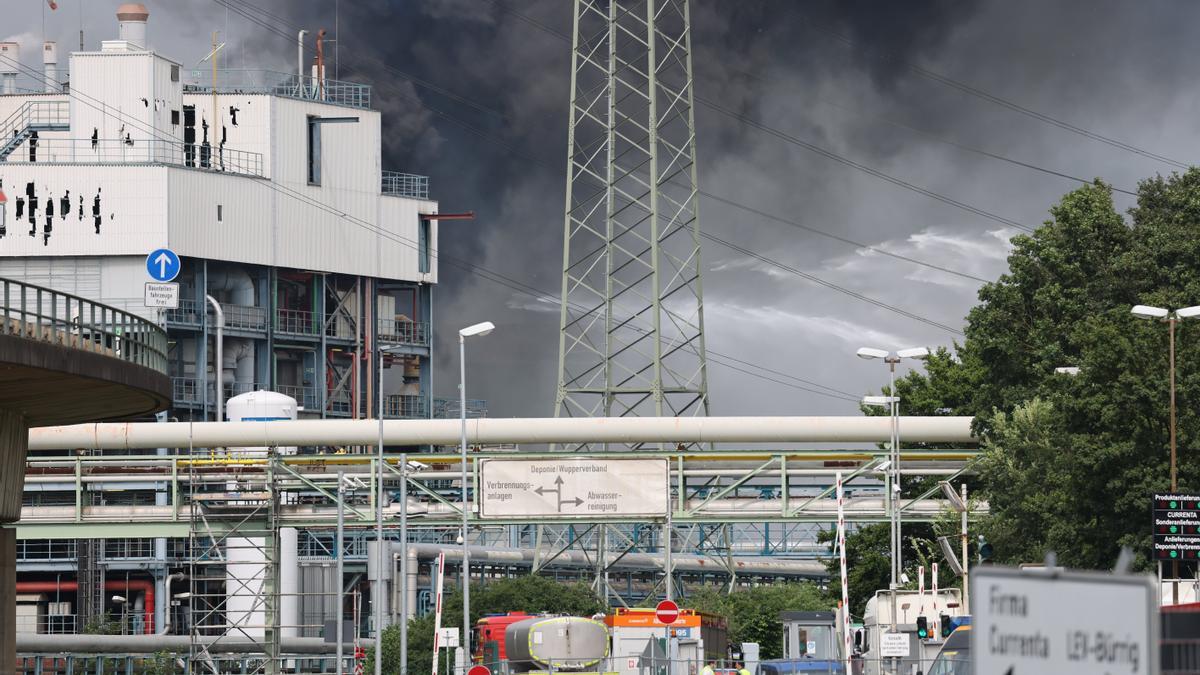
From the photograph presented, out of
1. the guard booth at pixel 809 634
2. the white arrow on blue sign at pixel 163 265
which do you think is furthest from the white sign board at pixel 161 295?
the guard booth at pixel 809 634

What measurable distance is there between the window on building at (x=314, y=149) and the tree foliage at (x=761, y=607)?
39.5 meters

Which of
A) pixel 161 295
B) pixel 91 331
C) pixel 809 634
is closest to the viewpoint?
pixel 91 331

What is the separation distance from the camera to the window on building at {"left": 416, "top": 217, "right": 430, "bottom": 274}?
125m

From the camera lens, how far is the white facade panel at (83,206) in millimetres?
109438

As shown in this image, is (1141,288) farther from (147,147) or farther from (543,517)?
(147,147)

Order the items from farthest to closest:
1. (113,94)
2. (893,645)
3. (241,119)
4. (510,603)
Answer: (241,119) → (113,94) → (510,603) → (893,645)

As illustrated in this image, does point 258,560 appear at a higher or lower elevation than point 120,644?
higher

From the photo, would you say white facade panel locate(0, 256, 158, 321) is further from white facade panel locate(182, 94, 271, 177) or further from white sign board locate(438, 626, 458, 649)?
white sign board locate(438, 626, 458, 649)

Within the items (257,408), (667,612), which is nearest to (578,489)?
(667,612)

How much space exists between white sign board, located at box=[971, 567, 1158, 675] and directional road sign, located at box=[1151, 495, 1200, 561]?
112 ft

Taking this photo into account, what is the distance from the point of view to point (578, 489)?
53.4 m

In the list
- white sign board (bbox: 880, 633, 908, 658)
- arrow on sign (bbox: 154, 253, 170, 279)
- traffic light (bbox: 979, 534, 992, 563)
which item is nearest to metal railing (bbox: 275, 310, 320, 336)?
arrow on sign (bbox: 154, 253, 170, 279)

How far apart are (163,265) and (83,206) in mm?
10126

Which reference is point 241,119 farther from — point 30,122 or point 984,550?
point 984,550
